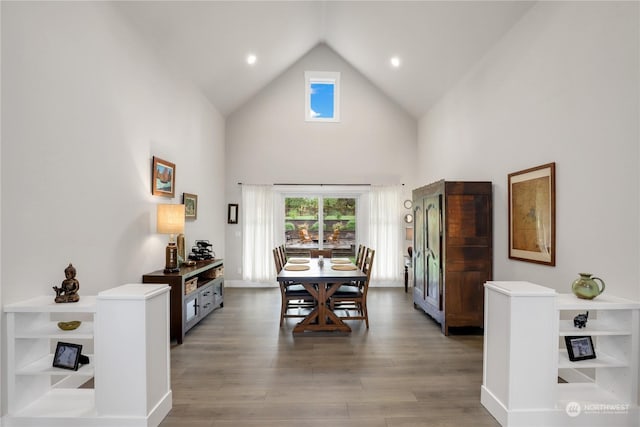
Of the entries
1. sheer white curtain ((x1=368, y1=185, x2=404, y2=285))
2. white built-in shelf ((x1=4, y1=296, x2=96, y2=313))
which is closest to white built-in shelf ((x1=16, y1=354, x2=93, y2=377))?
white built-in shelf ((x1=4, y1=296, x2=96, y2=313))

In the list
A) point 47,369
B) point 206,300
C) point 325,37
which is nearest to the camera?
point 47,369

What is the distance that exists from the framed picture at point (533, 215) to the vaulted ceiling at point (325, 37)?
5.68 feet

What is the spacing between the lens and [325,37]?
261 inches

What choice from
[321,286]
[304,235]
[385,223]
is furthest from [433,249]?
[304,235]

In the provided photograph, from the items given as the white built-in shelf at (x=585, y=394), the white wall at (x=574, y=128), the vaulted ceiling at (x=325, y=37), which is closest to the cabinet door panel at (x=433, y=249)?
the white wall at (x=574, y=128)

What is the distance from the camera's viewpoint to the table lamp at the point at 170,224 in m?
3.98

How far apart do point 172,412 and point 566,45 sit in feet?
14.0

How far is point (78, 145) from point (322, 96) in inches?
201

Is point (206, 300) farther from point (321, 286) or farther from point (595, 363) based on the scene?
point (595, 363)

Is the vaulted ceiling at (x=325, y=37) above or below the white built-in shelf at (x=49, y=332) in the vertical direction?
above

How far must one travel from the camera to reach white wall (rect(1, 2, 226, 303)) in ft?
7.52

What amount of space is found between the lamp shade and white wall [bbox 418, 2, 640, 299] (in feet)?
12.3

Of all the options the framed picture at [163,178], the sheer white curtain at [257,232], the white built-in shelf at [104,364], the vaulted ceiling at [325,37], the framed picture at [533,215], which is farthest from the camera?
the sheer white curtain at [257,232]

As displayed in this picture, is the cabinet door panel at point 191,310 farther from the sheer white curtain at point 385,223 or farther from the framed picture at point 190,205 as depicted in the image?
the sheer white curtain at point 385,223
